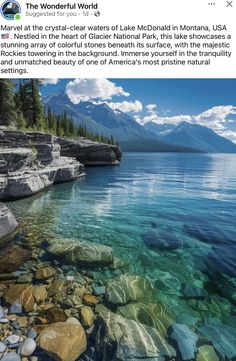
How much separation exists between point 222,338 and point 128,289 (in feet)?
9.23

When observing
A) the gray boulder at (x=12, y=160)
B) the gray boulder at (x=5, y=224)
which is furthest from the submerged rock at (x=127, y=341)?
the gray boulder at (x=12, y=160)

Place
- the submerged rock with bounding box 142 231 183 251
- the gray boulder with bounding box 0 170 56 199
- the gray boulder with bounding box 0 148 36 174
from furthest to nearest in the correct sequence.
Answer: the gray boulder with bounding box 0 148 36 174 → the gray boulder with bounding box 0 170 56 199 → the submerged rock with bounding box 142 231 183 251

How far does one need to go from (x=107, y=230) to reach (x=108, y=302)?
21.8 ft

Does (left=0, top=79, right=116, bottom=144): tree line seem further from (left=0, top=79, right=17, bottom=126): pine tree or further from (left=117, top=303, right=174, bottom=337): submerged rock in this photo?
(left=117, top=303, right=174, bottom=337): submerged rock

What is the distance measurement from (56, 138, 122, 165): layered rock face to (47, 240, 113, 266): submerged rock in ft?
149

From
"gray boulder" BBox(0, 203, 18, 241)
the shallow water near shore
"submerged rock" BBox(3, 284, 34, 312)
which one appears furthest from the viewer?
"gray boulder" BBox(0, 203, 18, 241)

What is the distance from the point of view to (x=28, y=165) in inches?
945

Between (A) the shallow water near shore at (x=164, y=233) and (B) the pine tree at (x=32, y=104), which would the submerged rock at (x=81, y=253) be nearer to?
(A) the shallow water near shore at (x=164, y=233)
